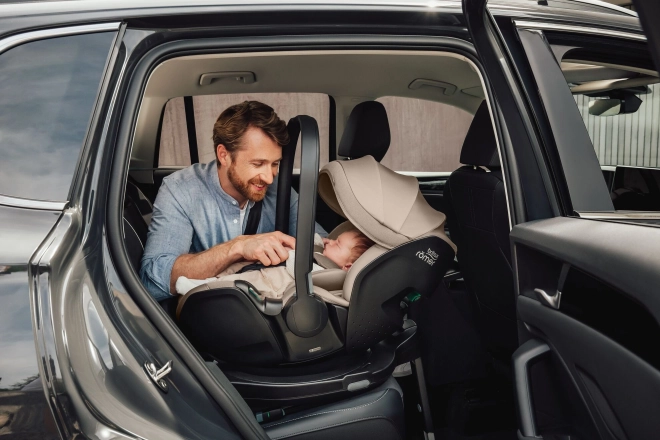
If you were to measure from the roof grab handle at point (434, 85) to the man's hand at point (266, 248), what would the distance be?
0.97 meters

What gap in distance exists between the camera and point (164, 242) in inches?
78.5

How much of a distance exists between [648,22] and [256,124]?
5.36ft

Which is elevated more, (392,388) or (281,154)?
(281,154)

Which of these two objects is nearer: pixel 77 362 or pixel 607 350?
pixel 77 362

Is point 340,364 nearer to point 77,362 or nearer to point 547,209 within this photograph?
point 547,209

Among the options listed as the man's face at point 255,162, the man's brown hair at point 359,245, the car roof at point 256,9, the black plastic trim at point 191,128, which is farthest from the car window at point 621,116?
the black plastic trim at point 191,128

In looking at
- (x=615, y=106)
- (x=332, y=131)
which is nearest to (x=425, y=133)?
(x=332, y=131)

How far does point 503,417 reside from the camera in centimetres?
221

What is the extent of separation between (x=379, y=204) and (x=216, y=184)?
2.15ft

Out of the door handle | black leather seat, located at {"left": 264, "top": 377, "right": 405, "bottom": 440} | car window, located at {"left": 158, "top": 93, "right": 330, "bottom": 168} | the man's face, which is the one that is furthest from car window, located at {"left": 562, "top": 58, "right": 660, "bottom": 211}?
car window, located at {"left": 158, "top": 93, "right": 330, "bottom": 168}

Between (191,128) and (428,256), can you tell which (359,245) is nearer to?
(428,256)

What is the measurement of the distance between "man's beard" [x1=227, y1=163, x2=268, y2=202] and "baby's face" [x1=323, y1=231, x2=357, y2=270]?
306 mm

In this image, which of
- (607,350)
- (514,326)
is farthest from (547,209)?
(514,326)

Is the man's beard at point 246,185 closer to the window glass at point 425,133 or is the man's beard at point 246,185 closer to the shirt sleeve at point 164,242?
the shirt sleeve at point 164,242
